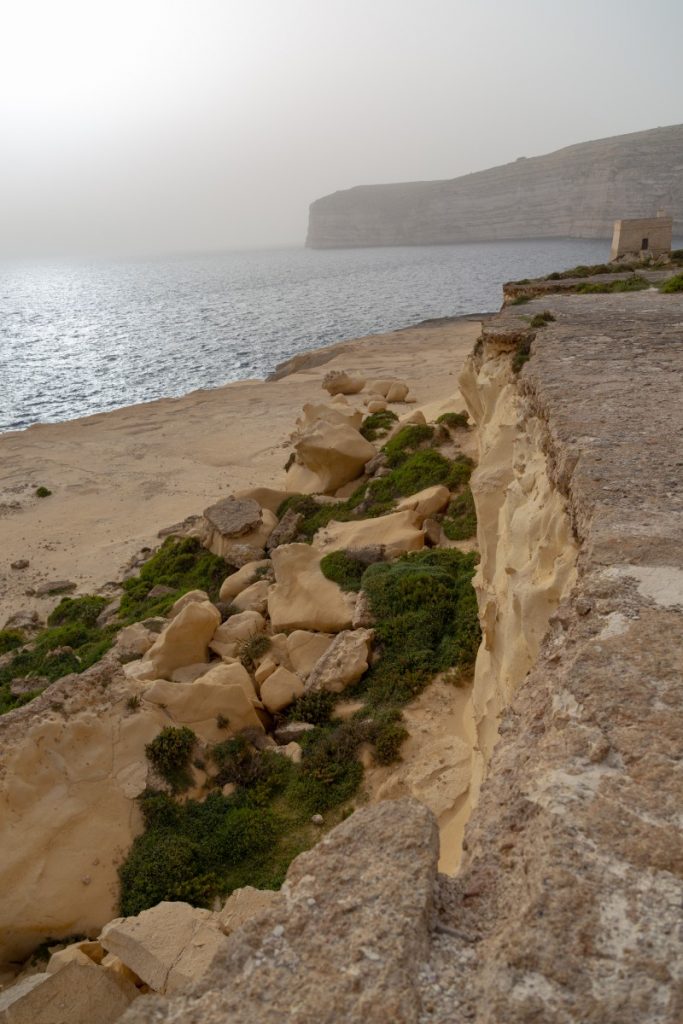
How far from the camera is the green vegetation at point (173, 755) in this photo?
29.5 ft

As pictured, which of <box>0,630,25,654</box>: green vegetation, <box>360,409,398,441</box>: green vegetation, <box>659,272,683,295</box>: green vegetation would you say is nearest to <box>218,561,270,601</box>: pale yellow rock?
<box>0,630,25,654</box>: green vegetation

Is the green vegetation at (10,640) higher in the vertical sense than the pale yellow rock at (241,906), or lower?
lower

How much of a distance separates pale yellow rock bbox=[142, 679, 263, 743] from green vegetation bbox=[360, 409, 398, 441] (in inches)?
486

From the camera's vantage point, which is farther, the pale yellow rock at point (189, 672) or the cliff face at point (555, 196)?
the cliff face at point (555, 196)

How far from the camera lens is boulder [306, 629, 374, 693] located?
1059 cm

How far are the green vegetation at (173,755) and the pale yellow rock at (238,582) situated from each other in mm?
5177

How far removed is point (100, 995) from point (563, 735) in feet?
13.1

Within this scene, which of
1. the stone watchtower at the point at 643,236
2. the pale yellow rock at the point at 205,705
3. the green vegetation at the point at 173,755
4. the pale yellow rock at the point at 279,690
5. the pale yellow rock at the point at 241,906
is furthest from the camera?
the stone watchtower at the point at 643,236

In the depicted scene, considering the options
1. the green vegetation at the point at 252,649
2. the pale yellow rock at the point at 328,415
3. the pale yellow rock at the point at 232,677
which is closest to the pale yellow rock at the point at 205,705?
the pale yellow rock at the point at 232,677

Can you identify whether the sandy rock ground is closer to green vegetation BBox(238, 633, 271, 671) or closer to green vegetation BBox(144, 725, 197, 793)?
green vegetation BBox(238, 633, 271, 671)

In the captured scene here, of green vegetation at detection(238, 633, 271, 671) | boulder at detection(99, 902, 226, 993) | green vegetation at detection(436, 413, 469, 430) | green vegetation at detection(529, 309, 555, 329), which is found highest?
green vegetation at detection(529, 309, 555, 329)

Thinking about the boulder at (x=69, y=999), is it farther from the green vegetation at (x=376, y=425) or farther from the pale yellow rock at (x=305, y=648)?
the green vegetation at (x=376, y=425)

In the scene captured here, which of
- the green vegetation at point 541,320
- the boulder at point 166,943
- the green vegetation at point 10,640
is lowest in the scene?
the green vegetation at point 10,640

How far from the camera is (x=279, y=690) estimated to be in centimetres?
1056
